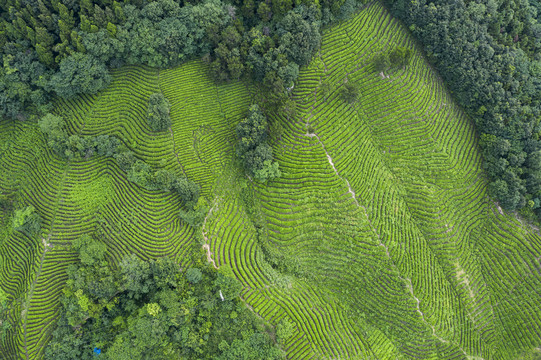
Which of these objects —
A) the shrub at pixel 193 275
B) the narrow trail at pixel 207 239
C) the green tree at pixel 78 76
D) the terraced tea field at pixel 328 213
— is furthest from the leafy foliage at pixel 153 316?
the green tree at pixel 78 76

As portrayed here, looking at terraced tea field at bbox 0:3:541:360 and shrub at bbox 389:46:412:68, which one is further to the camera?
shrub at bbox 389:46:412:68

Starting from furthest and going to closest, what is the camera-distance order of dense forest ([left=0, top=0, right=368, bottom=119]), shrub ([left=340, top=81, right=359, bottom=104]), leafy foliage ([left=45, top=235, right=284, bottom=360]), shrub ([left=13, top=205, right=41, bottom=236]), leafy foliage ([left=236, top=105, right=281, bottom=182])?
shrub ([left=340, top=81, right=359, bottom=104]) → leafy foliage ([left=236, top=105, right=281, bottom=182]) → dense forest ([left=0, top=0, right=368, bottom=119]) → shrub ([left=13, top=205, right=41, bottom=236]) → leafy foliage ([left=45, top=235, right=284, bottom=360])

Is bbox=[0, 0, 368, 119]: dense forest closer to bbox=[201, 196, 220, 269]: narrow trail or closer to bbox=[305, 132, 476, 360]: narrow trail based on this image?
bbox=[305, 132, 476, 360]: narrow trail

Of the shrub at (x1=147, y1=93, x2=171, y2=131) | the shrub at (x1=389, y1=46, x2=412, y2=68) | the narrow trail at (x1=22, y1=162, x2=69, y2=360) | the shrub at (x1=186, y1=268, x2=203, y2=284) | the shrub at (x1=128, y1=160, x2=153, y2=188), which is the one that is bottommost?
the narrow trail at (x1=22, y1=162, x2=69, y2=360)

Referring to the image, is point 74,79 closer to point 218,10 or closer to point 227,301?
point 218,10

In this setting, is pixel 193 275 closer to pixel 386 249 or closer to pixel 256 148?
pixel 256 148

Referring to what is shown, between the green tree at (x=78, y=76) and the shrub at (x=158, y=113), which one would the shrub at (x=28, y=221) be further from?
the shrub at (x=158, y=113)

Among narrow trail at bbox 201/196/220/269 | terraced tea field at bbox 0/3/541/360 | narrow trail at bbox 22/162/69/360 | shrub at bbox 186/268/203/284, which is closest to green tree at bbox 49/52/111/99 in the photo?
terraced tea field at bbox 0/3/541/360
